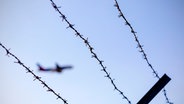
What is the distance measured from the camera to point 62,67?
2941 centimetres

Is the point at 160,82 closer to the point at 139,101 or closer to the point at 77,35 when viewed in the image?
the point at 139,101

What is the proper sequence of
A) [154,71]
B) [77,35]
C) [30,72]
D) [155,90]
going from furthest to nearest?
1. [154,71]
2. [155,90]
3. [77,35]
4. [30,72]

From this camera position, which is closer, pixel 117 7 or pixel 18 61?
pixel 18 61

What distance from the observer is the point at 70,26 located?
176 inches

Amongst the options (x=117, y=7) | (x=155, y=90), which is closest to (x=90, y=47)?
(x=117, y=7)

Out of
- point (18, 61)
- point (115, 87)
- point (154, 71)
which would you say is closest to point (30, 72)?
point (18, 61)

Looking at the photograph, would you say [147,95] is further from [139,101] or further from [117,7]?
[117,7]

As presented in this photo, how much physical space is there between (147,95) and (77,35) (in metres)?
1.71

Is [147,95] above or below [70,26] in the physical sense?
below

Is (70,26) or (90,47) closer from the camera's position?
(70,26)

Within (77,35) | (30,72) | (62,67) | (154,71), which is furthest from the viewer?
(62,67)

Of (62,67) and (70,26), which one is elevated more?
(62,67)

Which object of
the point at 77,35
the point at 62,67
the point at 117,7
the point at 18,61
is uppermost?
the point at 62,67

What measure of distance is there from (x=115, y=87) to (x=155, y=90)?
0.76 m
